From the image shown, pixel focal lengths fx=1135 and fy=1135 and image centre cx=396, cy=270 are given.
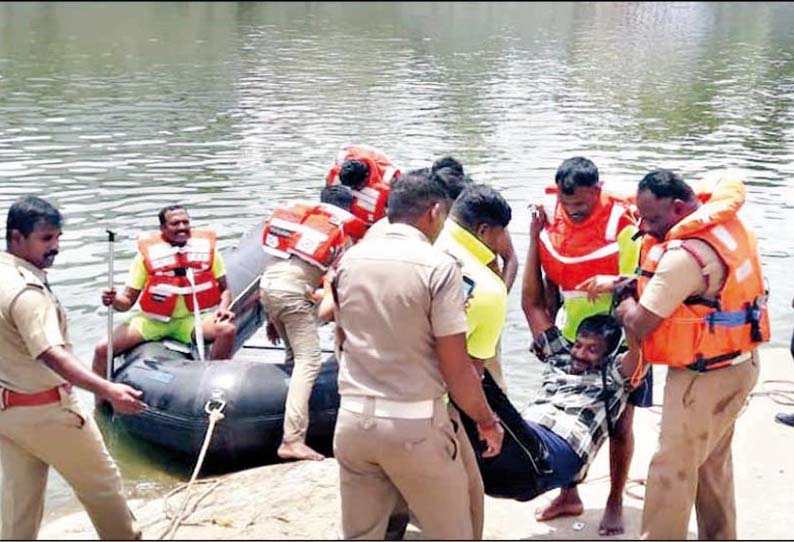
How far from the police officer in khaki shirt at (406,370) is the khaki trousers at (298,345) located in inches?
87.1

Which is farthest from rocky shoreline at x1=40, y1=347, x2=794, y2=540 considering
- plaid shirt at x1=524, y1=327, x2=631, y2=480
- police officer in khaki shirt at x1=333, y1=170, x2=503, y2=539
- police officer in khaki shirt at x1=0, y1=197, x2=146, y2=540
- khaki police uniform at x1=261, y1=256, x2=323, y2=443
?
police officer in khaki shirt at x1=333, y1=170, x2=503, y2=539

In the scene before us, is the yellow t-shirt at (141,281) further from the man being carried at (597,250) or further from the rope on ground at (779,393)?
the rope on ground at (779,393)

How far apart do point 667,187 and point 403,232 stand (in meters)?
1.18

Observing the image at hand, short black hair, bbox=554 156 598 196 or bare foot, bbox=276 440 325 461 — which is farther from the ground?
short black hair, bbox=554 156 598 196

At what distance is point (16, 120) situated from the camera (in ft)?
56.5

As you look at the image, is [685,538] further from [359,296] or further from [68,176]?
[68,176]

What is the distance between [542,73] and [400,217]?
22.1 meters

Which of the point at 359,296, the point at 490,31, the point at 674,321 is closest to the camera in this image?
the point at 359,296

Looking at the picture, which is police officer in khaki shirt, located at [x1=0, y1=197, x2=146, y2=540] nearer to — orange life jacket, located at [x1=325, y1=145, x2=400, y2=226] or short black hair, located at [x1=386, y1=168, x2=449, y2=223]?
short black hair, located at [x1=386, y1=168, x2=449, y2=223]

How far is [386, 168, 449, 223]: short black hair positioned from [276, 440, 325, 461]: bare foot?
2456mm

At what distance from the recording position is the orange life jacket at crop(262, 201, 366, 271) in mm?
6613

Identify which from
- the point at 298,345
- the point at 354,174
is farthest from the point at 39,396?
the point at 354,174

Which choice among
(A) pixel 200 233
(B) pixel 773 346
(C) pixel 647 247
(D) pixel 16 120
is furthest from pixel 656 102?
(C) pixel 647 247

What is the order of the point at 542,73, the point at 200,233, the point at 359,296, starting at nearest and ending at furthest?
the point at 359,296, the point at 200,233, the point at 542,73
